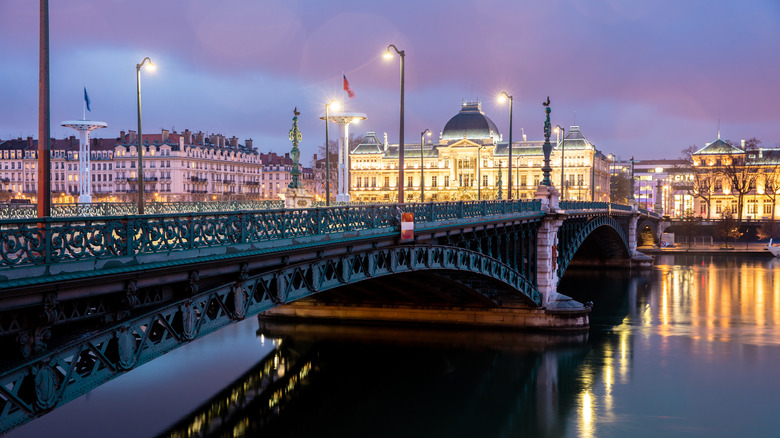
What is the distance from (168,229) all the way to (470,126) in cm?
15963

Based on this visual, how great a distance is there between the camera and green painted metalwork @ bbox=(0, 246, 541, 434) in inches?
439

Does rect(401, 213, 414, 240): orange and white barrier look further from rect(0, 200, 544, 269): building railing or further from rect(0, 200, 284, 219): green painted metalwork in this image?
rect(0, 200, 284, 219): green painted metalwork

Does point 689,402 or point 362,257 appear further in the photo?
point 689,402

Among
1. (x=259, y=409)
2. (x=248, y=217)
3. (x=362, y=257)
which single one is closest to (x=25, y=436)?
(x=259, y=409)

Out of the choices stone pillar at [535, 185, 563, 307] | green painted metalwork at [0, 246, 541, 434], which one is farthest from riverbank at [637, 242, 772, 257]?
green painted metalwork at [0, 246, 541, 434]

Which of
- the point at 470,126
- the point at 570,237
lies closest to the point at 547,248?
the point at 570,237

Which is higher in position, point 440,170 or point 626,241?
point 440,170

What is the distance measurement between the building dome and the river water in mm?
123273

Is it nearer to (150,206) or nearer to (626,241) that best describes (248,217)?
(150,206)

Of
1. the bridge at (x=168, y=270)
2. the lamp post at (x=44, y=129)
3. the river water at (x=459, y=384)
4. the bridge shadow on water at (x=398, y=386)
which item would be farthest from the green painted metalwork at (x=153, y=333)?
the river water at (x=459, y=384)

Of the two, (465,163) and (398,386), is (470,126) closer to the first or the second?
(465,163)

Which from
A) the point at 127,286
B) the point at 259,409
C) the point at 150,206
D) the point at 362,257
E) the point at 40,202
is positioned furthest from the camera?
the point at 150,206

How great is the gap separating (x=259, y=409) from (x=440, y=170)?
14176 cm

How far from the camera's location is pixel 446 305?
1646 inches
